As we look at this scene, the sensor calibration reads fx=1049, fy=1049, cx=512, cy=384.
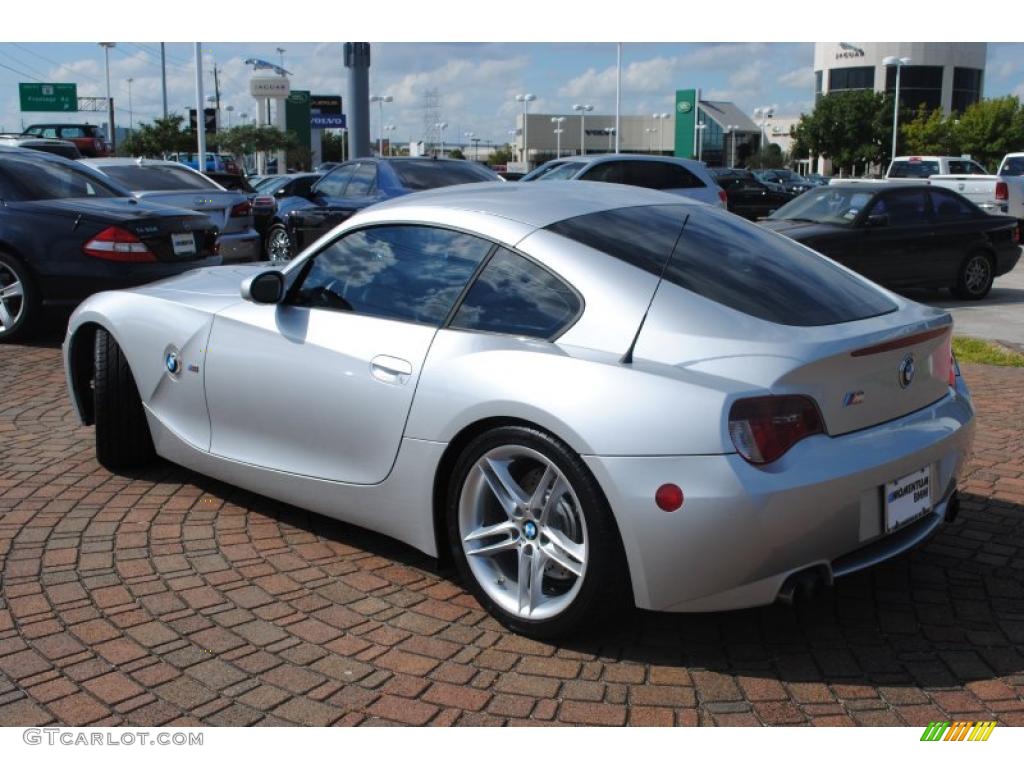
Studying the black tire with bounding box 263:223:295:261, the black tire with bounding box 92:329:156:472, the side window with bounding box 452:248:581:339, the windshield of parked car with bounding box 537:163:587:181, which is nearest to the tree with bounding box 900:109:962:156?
the windshield of parked car with bounding box 537:163:587:181

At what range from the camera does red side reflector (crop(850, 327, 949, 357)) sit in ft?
11.2

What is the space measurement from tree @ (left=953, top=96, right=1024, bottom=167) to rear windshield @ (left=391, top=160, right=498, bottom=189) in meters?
59.2

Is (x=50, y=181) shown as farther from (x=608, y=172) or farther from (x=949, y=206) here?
(x=949, y=206)

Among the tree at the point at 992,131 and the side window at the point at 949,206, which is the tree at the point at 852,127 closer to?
the tree at the point at 992,131

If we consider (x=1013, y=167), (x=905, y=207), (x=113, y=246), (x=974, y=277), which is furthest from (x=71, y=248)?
(x=1013, y=167)

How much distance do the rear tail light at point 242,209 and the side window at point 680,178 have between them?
582 centimetres

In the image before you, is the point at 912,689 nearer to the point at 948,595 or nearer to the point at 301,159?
the point at 948,595

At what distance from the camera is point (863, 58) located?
93.6 metres

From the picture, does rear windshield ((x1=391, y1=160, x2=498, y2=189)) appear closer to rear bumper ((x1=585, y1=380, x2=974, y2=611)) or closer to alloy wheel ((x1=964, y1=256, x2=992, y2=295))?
alloy wheel ((x1=964, y1=256, x2=992, y2=295))

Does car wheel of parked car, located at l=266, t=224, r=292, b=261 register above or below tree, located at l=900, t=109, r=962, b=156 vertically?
below

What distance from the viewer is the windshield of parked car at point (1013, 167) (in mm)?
26344

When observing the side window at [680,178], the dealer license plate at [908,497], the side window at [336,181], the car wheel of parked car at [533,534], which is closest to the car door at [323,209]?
the side window at [336,181]

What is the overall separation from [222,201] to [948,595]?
34.8 ft
